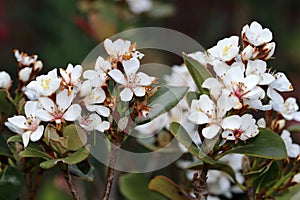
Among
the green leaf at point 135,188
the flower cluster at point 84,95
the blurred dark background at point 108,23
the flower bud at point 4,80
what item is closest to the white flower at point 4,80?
the flower bud at point 4,80

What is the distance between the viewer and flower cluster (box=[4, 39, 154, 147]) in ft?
2.81

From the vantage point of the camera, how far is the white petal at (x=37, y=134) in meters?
0.85

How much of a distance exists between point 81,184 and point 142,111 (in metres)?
0.67

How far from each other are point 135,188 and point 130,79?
37cm

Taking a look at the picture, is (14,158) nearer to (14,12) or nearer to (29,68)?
(29,68)

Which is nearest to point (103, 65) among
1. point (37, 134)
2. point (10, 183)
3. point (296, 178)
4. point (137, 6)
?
point (37, 134)

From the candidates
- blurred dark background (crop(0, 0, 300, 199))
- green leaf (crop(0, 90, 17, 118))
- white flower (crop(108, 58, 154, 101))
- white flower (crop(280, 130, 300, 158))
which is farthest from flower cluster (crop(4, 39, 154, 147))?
blurred dark background (crop(0, 0, 300, 199))

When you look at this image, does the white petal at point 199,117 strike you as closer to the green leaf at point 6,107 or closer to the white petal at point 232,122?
the white petal at point 232,122

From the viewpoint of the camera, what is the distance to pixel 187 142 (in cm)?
88

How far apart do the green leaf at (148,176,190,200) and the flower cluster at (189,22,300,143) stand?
16 cm

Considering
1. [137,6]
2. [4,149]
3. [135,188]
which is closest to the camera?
[4,149]

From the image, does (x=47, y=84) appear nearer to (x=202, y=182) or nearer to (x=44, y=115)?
(x=44, y=115)

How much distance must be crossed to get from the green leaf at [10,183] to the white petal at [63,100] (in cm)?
17

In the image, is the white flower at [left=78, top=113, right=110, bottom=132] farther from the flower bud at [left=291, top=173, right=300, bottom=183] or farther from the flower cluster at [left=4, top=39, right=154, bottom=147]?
the flower bud at [left=291, top=173, right=300, bottom=183]
